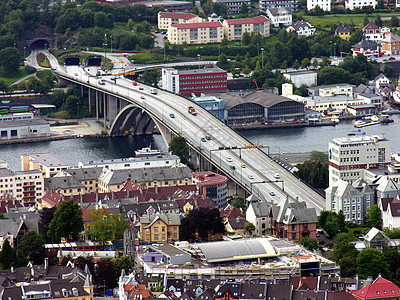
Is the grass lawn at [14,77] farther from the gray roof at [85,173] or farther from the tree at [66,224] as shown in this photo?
the tree at [66,224]

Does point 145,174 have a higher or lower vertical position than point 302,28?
lower

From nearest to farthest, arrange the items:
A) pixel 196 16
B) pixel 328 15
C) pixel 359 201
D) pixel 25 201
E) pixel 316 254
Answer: pixel 316 254 < pixel 359 201 < pixel 25 201 < pixel 196 16 < pixel 328 15

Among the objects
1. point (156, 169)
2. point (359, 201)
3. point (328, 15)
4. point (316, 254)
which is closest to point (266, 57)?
point (328, 15)

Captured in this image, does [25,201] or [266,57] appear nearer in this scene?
[25,201]

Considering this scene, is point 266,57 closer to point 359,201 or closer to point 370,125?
point 370,125

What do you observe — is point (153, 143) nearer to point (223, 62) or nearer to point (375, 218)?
point (223, 62)

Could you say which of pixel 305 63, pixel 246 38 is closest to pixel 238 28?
pixel 246 38

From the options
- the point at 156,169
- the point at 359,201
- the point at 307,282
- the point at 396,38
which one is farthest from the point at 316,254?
the point at 396,38

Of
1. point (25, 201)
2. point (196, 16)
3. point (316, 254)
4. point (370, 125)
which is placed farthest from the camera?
point (196, 16)

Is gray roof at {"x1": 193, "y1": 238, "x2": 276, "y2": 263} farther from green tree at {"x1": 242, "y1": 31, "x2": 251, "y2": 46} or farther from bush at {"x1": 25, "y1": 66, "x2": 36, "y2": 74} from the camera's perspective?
green tree at {"x1": 242, "y1": 31, "x2": 251, "y2": 46}
